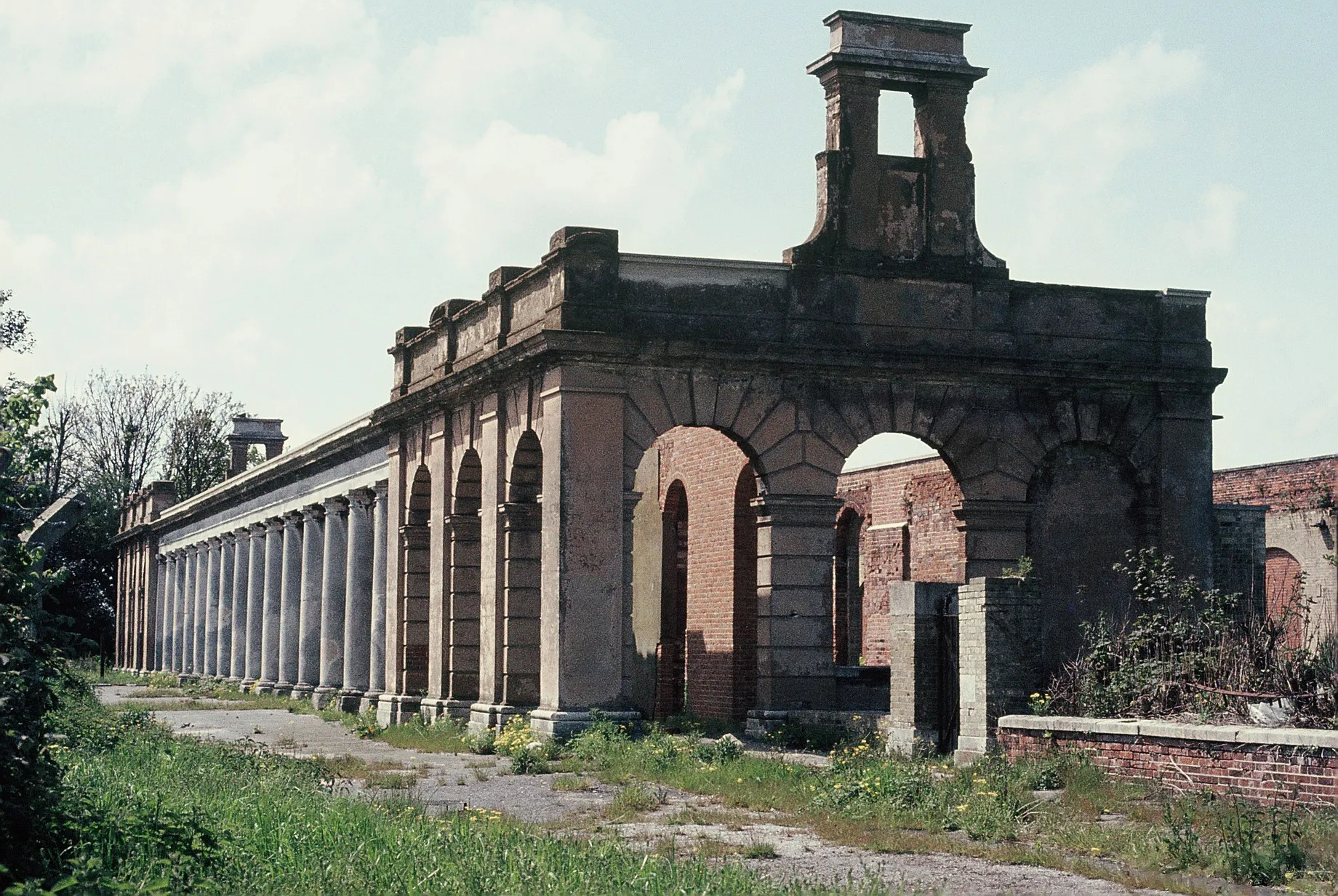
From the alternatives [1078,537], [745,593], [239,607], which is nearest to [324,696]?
[745,593]

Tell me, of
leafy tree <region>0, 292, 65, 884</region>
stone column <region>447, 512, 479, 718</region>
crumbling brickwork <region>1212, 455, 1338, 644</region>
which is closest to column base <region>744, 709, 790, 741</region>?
stone column <region>447, 512, 479, 718</region>

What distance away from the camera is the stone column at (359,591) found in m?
31.9

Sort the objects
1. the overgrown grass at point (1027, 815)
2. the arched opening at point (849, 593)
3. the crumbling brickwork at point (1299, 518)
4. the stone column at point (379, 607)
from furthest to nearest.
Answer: the crumbling brickwork at point (1299, 518)
the arched opening at point (849, 593)
the stone column at point (379, 607)
the overgrown grass at point (1027, 815)

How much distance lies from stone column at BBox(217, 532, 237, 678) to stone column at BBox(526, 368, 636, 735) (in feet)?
90.4

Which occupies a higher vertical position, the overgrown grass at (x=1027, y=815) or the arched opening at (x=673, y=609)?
the arched opening at (x=673, y=609)

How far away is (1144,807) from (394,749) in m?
11.9

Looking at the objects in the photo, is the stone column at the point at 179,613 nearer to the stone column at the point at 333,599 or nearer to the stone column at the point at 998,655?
the stone column at the point at 333,599

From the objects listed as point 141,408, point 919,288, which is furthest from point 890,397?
point 141,408

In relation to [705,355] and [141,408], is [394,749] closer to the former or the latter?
[705,355]

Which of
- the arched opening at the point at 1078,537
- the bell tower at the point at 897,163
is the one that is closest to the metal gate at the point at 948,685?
the arched opening at the point at 1078,537

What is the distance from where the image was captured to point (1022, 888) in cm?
1029

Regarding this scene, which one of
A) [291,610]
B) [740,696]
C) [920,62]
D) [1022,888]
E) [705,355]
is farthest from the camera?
[291,610]

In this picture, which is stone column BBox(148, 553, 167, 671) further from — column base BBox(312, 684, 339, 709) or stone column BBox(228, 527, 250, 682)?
column base BBox(312, 684, 339, 709)

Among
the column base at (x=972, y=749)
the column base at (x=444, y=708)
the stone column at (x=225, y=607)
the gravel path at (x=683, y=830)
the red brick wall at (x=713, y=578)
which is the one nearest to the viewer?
the gravel path at (x=683, y=830)
